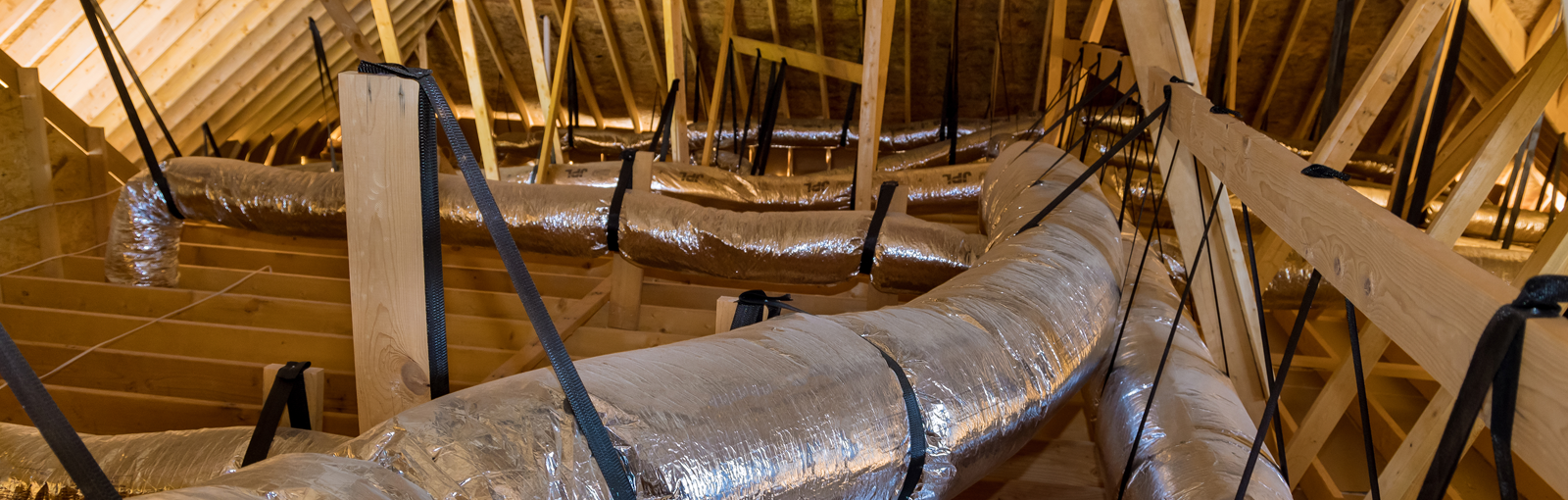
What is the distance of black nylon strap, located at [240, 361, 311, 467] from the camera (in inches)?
48.9

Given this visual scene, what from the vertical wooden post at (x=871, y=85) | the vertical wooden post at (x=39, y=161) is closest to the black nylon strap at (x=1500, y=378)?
the vertical wooden post at (x=871, y=85)

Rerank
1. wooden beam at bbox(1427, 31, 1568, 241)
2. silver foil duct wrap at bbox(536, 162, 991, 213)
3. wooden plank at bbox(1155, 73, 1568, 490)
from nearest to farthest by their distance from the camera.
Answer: wooden plank at bbox(1155, 73, 1568, 490)
wooden beam at bbox(1427, 31, 1568, 241)
silver foil duct wrap at bbox(536, 162, 991, 213)

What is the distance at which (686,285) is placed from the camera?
3416 mm

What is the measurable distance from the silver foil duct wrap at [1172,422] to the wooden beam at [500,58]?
251 inches

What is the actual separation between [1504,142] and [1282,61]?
5.01m

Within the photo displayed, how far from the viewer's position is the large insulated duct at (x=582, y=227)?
2.46 metres

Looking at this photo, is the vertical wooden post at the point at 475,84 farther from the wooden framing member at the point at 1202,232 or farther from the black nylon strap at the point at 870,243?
the wooden framing member at the point at 1202,232

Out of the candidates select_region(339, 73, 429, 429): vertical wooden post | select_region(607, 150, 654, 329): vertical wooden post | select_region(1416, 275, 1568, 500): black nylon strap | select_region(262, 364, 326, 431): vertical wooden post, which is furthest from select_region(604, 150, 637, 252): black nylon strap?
select_region(1416, 275, 1568, 500): black nylon strap

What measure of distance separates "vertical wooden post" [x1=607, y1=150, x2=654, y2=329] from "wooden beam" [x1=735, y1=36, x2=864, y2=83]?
3.26 ft

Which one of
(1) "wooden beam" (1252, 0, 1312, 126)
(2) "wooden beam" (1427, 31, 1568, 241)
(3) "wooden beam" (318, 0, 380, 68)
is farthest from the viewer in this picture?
(1) "wooden beam" (1252, 0, 1312, 126)

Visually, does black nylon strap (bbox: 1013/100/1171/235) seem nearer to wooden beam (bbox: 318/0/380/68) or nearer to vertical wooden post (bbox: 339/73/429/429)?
vertical wooden post (bbox: 339/73/429/429)

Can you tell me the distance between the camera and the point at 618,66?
23.8 ft

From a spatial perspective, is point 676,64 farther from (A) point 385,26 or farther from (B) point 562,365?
(B) point 562,365

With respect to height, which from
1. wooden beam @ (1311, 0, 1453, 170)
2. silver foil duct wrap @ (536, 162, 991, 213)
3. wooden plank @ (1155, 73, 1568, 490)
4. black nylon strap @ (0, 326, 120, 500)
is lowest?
silver foil duct wrap @ (536, 162, 991, 213)
